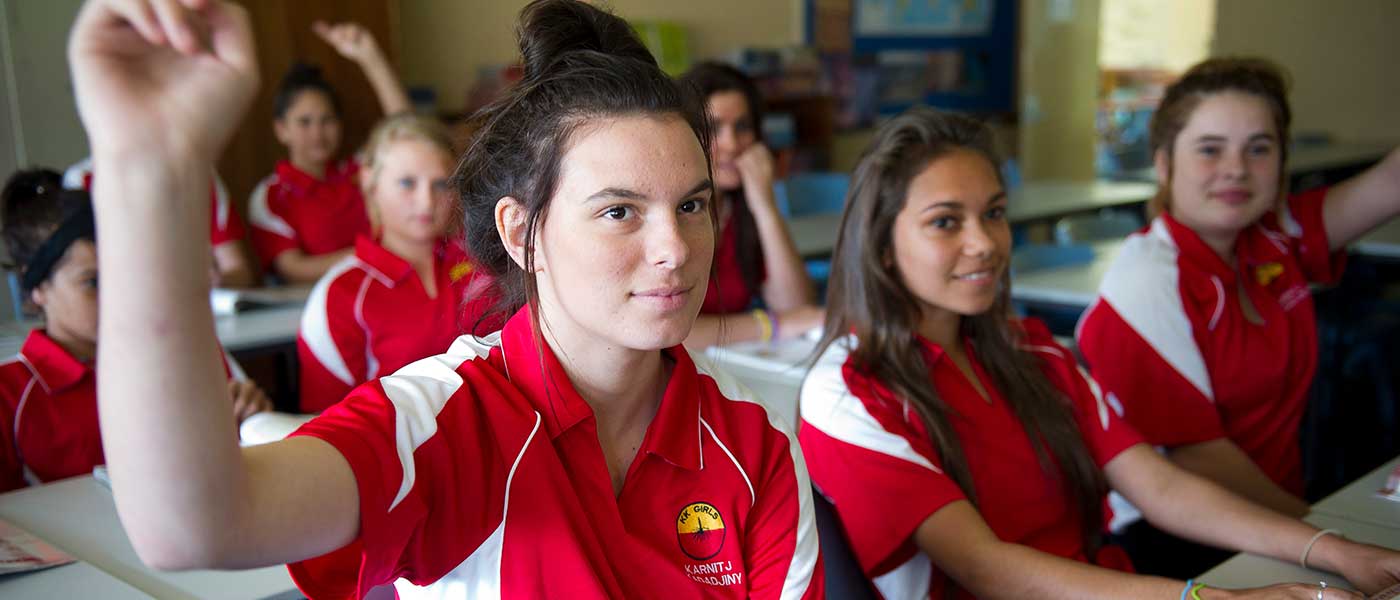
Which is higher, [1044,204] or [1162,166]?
[1162,166]

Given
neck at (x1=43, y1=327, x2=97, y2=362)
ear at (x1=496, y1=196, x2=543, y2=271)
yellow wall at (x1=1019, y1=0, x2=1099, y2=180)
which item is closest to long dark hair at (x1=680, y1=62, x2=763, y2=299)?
neck at (x1=43, y1=327, x2=97, y2=362)

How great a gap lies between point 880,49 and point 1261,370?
5.38m

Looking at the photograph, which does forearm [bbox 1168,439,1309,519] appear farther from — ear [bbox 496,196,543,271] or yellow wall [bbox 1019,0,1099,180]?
yellow wall [bbox 1019,0,1099,180]

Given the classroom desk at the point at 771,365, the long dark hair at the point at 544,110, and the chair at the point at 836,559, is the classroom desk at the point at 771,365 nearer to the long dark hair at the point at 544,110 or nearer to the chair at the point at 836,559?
the chair at the point at 836,559

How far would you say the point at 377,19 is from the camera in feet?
15.8

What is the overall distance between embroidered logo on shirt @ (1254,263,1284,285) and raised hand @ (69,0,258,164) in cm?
212

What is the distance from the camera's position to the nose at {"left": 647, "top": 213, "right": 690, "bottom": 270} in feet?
3.49

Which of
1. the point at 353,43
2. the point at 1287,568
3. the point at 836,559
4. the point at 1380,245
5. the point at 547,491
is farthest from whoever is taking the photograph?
the point at 353,43

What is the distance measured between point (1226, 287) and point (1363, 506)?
62 centimetres

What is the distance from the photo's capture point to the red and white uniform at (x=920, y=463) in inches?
59.3

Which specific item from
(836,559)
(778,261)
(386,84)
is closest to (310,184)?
(386,84)

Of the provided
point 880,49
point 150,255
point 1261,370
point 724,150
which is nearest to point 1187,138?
point 1261,370

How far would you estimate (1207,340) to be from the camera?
7.14 feet

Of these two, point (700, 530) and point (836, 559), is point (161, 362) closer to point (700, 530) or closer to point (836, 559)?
point (700, 530)
